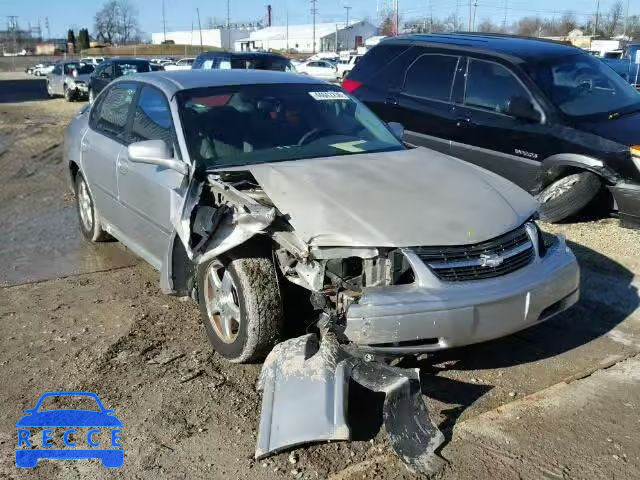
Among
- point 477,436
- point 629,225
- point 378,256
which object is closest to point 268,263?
point 378,256

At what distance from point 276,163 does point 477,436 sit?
6.77 feet

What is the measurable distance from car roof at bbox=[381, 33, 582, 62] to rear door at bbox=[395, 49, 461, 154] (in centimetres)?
23

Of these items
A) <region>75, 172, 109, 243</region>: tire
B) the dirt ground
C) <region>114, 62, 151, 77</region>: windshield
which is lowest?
the dirt ground

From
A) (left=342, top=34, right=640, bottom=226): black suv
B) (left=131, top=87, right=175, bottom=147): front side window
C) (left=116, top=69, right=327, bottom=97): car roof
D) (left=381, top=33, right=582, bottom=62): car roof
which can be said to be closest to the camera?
(left=131, top=87, right=175, bottom=147): front side window

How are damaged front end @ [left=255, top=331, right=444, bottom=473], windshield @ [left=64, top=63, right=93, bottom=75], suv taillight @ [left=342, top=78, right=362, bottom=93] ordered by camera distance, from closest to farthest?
damaged front end @ [left=255, top=331, right=444, bottom=473] < suv taillight @ [left=342, top=78, right=362, bottom=93] < windshield @ [left=64, top=63, right=93, bottom=75]

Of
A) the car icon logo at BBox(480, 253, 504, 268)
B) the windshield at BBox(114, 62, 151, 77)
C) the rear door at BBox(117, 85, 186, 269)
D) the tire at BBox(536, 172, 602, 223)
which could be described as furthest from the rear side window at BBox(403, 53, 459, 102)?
the windshield at BBox(114, 62, 151, 77)

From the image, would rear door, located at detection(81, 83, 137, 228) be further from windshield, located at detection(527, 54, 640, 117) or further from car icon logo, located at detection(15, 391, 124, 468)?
windshield, located at detection(527, 54, 640, 117)

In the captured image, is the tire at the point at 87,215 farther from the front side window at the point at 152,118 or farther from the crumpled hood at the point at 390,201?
the crumpled hood at the point at 390,201

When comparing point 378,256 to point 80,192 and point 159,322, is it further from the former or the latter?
point 80,192

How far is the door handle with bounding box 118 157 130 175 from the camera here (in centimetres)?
502

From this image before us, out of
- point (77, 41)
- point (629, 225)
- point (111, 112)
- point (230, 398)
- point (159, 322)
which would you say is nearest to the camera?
point (230, 398)

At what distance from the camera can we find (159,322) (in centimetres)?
463

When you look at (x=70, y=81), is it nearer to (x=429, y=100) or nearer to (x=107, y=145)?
(x=429, y=100)

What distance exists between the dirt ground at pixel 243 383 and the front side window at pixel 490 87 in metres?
2.02
